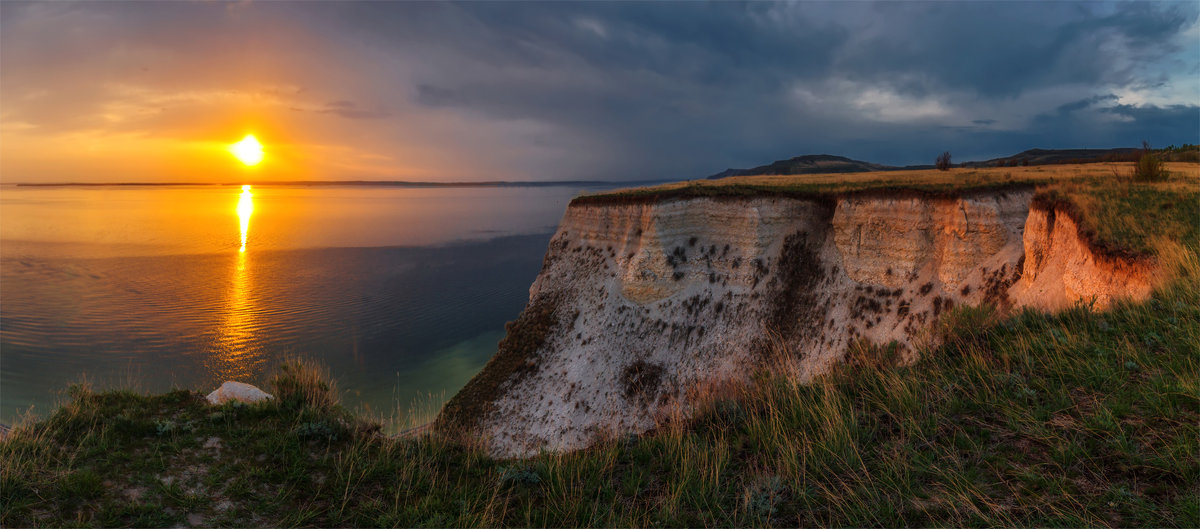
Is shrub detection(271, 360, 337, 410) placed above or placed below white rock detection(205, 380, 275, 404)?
above

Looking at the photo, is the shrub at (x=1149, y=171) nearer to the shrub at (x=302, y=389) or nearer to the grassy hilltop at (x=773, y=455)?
the grassy hilltop at (x=773, y=455)

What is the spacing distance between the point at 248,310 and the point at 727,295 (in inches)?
1892

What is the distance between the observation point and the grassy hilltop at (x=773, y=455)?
434cm

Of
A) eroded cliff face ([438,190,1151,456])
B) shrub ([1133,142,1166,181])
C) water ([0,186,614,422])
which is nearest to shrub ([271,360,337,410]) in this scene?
water ([0,186,614,422])

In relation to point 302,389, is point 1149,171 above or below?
above

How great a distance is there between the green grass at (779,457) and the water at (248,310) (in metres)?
6.45

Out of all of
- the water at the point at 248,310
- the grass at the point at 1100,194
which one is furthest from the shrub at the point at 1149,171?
the water at the point at 248,310

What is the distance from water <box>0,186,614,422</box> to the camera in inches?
1329

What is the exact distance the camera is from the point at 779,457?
558 cm

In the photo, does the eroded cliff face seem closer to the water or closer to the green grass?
the water

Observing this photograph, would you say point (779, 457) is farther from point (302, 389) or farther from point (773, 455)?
point (302, 389)

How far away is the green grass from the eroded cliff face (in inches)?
490

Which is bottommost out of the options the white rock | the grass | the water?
the water

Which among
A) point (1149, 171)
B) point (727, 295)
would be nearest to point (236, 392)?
point (727, 295)
